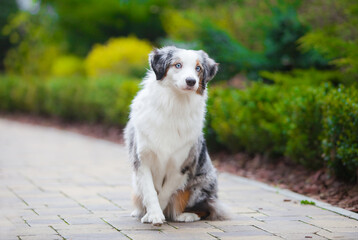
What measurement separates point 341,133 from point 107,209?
288 cm

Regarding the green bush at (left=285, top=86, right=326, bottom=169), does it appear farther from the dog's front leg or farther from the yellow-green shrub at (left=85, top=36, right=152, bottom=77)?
the yellow-green shrub at (left=85, top=36, right=152, bottom=77)

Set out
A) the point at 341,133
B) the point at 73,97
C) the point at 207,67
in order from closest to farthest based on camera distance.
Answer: the point at 207,67, the point at 341,133, the point at 73,97

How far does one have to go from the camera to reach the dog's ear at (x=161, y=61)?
476cm

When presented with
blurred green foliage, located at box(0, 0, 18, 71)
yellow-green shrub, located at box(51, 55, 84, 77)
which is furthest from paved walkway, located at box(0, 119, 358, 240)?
blurred green foliage, located at box(0, 0, 18, 71)

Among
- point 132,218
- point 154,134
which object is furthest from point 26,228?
point 154,134

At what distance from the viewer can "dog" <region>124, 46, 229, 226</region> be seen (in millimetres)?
4766

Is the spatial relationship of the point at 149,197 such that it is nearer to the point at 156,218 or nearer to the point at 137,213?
the point at 156,218

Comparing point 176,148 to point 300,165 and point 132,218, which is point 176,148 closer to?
point 132,218

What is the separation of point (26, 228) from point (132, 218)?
1.01 meters

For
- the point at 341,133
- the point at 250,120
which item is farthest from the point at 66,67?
the point at 341,133

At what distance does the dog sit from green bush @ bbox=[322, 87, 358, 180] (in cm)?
A: 196

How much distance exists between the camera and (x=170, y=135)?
15.7 ft

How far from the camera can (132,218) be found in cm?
514

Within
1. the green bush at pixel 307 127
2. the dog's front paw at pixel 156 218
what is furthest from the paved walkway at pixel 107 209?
the green bush at pixel 307 127
